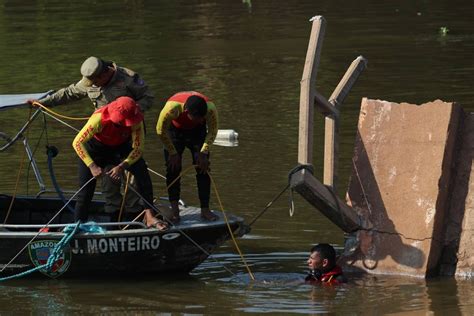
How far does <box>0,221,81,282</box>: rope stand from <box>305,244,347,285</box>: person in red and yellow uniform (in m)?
2.36

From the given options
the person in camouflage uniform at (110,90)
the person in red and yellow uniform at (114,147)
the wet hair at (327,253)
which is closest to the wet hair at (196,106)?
the person in red and yellow uniform at (114,147)

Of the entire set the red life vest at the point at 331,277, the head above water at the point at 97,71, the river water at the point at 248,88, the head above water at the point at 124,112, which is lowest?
the river water at the point at 248,88

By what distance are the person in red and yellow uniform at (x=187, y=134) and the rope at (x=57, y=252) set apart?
3.44 ft

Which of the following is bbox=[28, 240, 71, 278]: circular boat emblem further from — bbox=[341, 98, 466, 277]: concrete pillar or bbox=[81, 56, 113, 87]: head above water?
bbox=[341, 98, 466, 277]: concrete pillar

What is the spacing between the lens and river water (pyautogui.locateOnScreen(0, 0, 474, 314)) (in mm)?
12656

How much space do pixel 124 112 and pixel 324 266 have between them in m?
2.50

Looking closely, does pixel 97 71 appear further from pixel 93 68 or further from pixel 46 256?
pixel 46 256

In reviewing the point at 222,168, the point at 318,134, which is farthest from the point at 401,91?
the point at 222,168

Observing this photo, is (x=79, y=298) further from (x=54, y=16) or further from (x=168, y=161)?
(x=54, y=16)

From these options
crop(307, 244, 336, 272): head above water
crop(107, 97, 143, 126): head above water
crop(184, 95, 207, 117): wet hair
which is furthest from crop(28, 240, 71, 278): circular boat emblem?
crop(307, 244, 336, 272): head above water

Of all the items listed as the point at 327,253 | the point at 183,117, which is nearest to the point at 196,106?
the point at 183,117

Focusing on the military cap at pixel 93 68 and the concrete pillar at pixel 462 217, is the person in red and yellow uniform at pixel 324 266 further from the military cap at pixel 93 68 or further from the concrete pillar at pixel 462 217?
the military cap at pixel 93 68

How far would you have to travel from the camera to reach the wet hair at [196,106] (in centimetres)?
1264

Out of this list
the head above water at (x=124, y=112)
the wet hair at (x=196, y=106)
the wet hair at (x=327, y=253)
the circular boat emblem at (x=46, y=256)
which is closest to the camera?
the head above water at (x=124, y=112)
